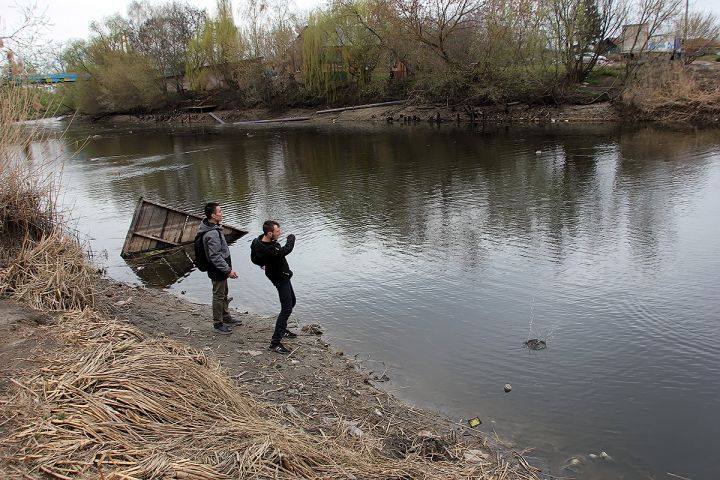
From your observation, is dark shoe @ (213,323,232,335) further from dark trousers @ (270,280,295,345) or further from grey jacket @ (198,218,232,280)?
dark trousers @ (270,280,295,345)

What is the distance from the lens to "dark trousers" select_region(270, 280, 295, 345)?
8.95 metres

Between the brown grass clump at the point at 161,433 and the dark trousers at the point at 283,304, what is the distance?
80.1 inches

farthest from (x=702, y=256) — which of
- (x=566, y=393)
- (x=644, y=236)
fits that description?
(x=566, y=393)

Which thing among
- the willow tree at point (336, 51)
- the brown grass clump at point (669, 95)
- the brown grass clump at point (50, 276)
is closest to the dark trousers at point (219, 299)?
the brown grass clump at point (50, 276)

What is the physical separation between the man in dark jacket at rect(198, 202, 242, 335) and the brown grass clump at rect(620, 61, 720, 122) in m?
40.4

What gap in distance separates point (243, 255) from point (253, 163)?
732 inches

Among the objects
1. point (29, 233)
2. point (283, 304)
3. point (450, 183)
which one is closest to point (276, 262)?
point (283, 304)

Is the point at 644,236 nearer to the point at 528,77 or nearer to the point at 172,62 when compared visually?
the point at 528,77

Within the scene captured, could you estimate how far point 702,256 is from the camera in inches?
531

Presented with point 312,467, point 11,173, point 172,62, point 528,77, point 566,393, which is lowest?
point 566,393

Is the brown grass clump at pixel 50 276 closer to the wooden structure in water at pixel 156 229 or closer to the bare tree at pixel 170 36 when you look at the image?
the wooden structure in water at pixel 156 229

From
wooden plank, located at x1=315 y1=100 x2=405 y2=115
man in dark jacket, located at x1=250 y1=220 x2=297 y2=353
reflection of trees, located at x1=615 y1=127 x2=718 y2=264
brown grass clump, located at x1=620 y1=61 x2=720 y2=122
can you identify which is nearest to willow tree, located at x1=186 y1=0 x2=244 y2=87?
wooden plank, located at x1=315 y1=100 x2=405 y2=115

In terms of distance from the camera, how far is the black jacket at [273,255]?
28.2ft

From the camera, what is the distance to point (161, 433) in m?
5.34
